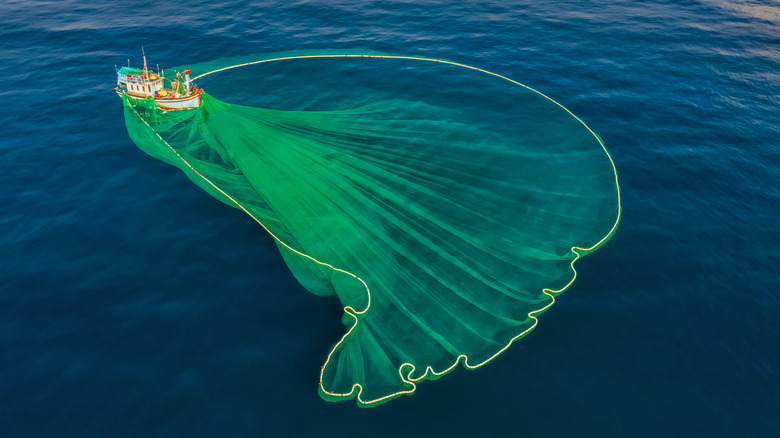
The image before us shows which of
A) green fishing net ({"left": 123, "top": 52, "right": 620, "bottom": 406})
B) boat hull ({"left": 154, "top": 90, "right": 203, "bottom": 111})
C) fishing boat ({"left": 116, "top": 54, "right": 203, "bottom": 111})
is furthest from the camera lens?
fishing boat ({"left": 116, "top": 54, "right": 203, "bottom": 111})

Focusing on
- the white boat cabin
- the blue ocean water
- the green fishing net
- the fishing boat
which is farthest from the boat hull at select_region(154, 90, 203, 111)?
the blue ocean water

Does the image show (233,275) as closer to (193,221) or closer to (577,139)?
(193,221)

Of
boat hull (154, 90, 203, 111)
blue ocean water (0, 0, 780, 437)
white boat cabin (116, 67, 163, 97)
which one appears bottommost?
blue ocean water (0, 0, 780, 437)

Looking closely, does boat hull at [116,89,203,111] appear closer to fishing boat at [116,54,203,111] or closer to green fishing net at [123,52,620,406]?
fishing boat at [116,54,203,111]

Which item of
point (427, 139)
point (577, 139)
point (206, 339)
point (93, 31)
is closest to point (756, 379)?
point (577, 139)

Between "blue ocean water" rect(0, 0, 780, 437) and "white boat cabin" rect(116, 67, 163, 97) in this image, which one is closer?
"blue ocean water" rect(0, 0, 780, 437)

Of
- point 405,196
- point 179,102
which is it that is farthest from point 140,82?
point 405,196

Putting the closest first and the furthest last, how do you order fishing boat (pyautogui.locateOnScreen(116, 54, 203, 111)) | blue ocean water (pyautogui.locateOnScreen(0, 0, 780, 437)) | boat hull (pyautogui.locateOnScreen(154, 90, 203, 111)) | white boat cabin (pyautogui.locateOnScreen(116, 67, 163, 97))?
blue ocean water (pyautogui.locateOnScreen(0, 0, 780, 437)) < boat hull (pyautogui.locateOnScreen(154, 90, 203, 111)) < fishing boat (pyautogui.locateOnScreen(116, 54, 203, 111)) < white boat cabin (pyautogui.locateOnScreen(116, 67, 163, 97))
